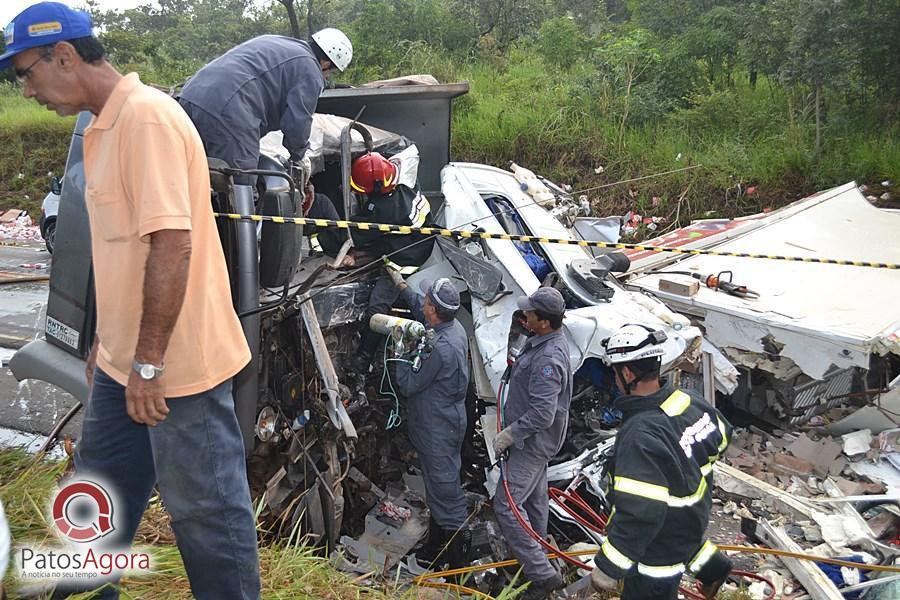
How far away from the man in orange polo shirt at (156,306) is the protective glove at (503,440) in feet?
7.07

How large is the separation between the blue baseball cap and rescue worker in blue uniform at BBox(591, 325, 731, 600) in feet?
6.87

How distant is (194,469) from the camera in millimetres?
1838

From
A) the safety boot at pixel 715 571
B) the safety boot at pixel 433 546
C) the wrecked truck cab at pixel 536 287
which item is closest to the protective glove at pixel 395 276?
the wrecked truck cab at pixel 536 287

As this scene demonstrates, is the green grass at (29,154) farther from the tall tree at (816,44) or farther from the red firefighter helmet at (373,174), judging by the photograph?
the tall tree at (816,44)

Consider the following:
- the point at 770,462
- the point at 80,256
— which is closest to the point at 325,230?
the point at 80,256

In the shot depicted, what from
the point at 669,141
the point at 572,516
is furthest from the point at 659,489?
the point at 669,141

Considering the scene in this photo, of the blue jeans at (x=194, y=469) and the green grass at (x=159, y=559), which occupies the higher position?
the blue jeans at (x=194, y=469)

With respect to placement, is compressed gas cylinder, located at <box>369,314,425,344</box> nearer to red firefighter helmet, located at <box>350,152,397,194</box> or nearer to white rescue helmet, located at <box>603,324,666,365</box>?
red firefighter helmet, located at <box>350,152,397,194</box>

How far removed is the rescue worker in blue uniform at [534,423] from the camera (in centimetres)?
387

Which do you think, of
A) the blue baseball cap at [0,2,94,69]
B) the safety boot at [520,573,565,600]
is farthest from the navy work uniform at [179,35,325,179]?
the safety boot at [520,573,565,600]

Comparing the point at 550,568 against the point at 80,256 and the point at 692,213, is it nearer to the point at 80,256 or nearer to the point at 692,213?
the point at 80,256

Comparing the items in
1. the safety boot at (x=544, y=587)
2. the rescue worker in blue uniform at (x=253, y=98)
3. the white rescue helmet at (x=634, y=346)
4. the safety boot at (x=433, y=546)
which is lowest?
the safety boot at (x=433, y=546)

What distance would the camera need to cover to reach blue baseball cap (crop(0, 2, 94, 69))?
5.57ft

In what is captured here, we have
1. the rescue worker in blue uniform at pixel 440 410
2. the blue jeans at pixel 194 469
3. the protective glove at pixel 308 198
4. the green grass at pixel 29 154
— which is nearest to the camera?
the blue jeans at pixel 194 469
